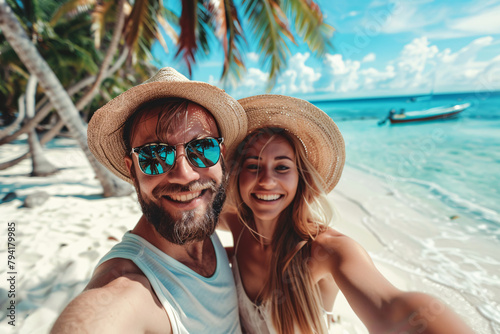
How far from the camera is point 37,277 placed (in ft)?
8.50

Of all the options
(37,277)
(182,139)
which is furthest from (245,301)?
(37,277)

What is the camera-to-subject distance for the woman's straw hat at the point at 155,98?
131 cm

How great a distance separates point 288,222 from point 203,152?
2.78 feet

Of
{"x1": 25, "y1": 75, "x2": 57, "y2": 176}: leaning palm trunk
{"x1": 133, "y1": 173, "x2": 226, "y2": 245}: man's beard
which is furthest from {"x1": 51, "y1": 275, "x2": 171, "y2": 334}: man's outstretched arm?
{"x1": 25, "y1": 75, "x2": 57, "y2": 176}: leaning palm trunk

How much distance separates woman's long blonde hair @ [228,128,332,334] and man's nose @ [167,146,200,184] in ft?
1.73

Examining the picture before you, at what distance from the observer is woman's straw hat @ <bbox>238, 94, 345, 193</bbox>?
1.68 m

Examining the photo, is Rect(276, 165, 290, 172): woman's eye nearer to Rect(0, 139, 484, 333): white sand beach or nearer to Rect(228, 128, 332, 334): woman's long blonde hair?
Rect(228, 128, 332, 334): woman's long blonde hair

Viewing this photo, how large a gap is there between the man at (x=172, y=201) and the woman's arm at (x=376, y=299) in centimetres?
69

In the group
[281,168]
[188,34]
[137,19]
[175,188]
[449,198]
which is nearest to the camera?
[175,188]

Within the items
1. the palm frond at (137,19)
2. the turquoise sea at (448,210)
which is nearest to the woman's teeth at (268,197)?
the turquoise sea at (448,210)

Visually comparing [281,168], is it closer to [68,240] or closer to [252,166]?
[252,166]

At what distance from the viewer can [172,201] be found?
4.44ft

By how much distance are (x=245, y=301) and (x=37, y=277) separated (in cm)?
243

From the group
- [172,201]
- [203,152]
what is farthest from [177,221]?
[203,152]
